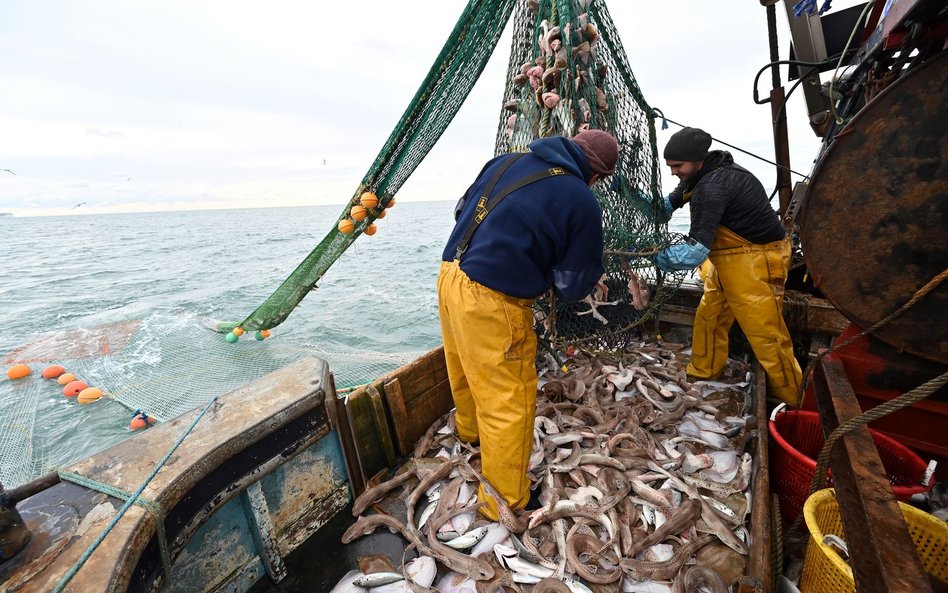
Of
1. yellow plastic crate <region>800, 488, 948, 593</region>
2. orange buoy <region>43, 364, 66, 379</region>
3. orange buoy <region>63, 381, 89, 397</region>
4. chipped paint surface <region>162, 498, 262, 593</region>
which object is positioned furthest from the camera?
orange buoy <region>43, 364, 66, 379</region>

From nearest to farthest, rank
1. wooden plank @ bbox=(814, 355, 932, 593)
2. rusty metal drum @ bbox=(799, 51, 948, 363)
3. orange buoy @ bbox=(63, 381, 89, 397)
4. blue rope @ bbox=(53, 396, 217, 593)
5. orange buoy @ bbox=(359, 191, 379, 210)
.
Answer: wooden plank @ bbox=(814, 355, 932, 593) < blue rope @ bbox=(53, 396, 217, 593) < rusty metal drum @ bbox=(799, 51, 948, 363) < orange buoy @ bbox=(359, 191, 379, 210) < orange buoy @ bbox=(63, 381, 89, 397)

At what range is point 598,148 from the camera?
8.32 feet

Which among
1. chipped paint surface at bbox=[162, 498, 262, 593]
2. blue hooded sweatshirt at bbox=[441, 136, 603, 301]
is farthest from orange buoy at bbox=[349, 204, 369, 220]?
chipped paint surface at bbox=[162, 498, 262, 593]

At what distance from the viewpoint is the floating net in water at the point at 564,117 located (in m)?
3.16

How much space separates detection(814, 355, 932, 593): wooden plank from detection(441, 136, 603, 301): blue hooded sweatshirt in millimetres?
1400

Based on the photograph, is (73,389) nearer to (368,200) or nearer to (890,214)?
(368,200)

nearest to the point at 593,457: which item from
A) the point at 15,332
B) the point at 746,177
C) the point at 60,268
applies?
the point at 746,177

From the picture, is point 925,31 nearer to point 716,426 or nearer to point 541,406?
point 716,426

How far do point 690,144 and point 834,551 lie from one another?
116 inches

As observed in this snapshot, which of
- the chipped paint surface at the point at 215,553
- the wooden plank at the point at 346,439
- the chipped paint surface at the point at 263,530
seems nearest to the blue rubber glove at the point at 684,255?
the wooden plank at the point at 346,439

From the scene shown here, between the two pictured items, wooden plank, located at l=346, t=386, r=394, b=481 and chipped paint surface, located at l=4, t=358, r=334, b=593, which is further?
wooden plank, located at l=346, t=386, r=394, b=481

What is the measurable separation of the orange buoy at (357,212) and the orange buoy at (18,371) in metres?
10.2

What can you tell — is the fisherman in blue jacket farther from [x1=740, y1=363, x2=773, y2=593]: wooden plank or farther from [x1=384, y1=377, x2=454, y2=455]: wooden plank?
[x1=740, y1=363, x2=773, y2=593]: wooden plank

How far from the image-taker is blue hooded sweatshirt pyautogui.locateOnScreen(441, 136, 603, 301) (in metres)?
2.32
